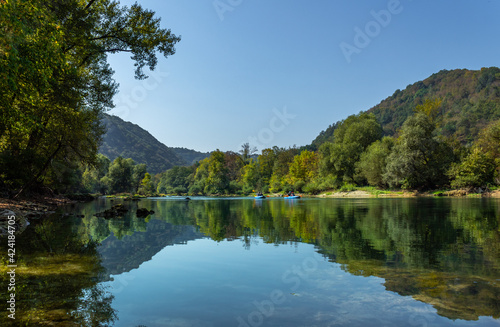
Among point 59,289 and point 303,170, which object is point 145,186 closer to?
point 303,170

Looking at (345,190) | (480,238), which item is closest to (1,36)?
(480,238)

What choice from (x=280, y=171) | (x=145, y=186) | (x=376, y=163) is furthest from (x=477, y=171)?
(x=145, y=186)

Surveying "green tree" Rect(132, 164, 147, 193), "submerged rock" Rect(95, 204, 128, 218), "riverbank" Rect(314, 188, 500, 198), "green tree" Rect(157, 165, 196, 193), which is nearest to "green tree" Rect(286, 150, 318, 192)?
"riverbank" Rect(314, 188, 500, 198)

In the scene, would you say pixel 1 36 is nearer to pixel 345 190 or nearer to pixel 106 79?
pixel 106 79

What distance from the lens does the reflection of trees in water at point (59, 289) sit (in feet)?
16.2

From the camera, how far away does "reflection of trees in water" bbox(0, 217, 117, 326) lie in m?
4.93

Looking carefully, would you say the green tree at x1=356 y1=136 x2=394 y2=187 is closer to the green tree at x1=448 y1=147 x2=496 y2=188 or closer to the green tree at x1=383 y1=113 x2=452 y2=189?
the green tree at x1=383 y1=113 x2=452 y2=189

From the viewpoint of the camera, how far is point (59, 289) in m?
6.34

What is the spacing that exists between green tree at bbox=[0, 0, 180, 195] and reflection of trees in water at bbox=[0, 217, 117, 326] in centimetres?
492

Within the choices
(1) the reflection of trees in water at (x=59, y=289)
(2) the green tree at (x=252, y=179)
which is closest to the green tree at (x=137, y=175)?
(2) the green tree at (x=252, y=179)

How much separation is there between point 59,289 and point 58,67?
11519mm

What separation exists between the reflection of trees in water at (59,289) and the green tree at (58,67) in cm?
492

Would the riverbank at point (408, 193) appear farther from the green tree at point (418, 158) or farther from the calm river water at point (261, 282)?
the calm river water at point (261, 282)

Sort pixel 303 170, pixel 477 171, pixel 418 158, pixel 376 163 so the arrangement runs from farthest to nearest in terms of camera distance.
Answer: pixel 303 170 → pixel 376 163 → pixel 418 158 → pixel 477 171
